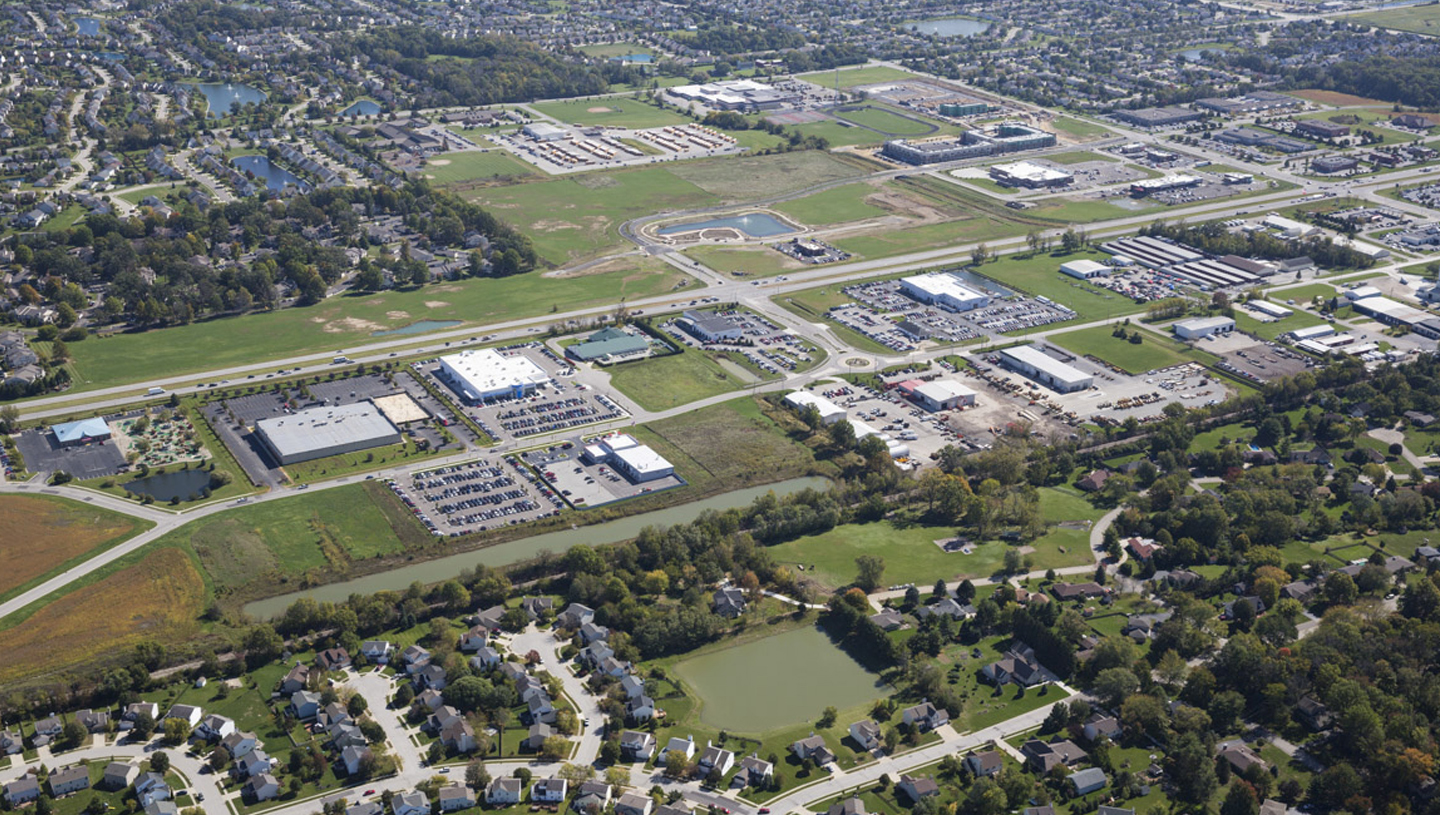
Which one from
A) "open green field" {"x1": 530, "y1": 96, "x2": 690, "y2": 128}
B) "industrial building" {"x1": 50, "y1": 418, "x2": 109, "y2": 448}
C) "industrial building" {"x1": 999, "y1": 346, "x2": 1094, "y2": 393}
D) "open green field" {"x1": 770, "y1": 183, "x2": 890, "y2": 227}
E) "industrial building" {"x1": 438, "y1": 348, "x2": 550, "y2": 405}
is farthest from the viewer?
"open green field" {"x1": 530, "y1": 96, "x2": 690, "y2": 128}

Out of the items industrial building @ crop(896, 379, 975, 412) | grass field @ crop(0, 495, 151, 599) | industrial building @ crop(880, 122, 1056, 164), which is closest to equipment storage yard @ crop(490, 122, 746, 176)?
industrial building @ crop(880, 122, 1056, 164)

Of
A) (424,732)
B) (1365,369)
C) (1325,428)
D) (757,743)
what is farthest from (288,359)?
(1365,369)

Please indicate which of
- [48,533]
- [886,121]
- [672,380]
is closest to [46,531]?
[48,533]

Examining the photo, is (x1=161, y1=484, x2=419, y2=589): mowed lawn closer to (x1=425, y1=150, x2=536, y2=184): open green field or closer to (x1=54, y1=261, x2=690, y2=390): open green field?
(x1=54, y1=261, x2=690, y2=390): open green field

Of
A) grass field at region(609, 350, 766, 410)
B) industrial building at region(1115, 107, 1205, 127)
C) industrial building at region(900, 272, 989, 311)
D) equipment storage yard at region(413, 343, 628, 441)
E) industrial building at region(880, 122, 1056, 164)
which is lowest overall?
equipment storage yard at region(413, 343, 628, 441)

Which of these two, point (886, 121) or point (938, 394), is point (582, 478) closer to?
point (938, 394)

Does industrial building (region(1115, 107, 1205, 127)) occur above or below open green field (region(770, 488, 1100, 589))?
above

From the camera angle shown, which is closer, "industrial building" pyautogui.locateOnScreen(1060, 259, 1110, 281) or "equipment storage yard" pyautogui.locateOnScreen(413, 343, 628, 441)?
"equipment storage yard" pyautogui.locateOnScreen(413, 343, 628, 441)

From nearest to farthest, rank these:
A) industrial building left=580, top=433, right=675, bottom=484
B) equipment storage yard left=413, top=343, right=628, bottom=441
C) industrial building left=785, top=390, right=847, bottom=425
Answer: industrial building left=580, top=433, right=675, bottom=484
equipment storage yard left=413, top=343, right=628, bottom=441
industrial building left=785, top=390, right=847, bottom=425
